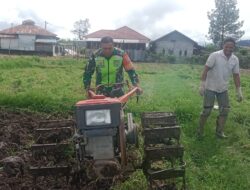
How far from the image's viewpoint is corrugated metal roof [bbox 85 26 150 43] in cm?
5162

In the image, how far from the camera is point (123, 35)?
53250 millimetres

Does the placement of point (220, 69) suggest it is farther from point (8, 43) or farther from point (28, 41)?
point (8, 43)

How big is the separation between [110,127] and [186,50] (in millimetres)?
49785

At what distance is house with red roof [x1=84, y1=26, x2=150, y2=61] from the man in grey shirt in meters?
37.3

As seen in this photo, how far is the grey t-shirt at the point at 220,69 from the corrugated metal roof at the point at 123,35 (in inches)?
1724

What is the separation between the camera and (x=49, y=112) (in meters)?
9.27

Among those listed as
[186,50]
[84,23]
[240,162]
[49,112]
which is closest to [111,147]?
[240,162]

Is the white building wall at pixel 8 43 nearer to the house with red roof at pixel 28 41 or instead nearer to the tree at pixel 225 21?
the house with red roof at pixel 28 41

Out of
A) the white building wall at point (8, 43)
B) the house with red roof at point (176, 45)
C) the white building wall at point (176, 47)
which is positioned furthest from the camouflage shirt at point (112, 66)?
the white building wall at point (8, 43)

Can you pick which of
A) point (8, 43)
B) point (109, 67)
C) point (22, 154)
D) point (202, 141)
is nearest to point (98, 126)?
point (109, 67)

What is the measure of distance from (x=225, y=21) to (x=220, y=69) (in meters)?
50.3

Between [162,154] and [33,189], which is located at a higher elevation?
[162,154]

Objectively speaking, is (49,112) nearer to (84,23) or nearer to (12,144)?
(12,144)

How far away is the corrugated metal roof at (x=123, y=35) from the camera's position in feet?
169
